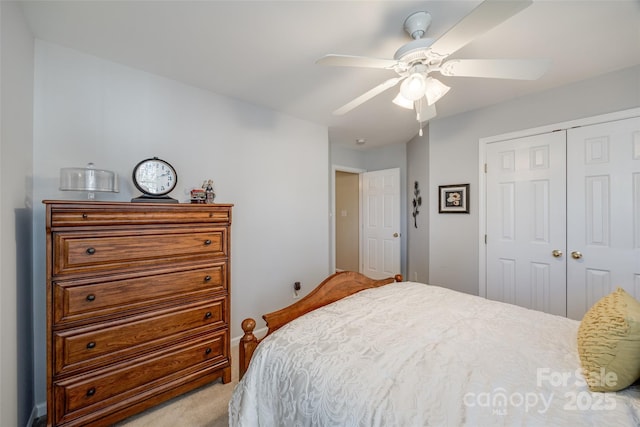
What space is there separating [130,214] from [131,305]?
1.88 feet

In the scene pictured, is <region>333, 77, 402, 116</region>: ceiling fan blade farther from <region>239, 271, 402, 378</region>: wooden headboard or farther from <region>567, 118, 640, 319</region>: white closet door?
<region>567, 118, 640, 319</region>: white closet door

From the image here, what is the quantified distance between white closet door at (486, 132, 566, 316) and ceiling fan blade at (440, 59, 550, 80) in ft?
5.08

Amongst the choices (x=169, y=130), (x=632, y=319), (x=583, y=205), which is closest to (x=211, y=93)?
(x=169, y=130)

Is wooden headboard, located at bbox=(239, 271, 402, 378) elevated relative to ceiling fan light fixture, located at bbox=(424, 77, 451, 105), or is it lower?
lower

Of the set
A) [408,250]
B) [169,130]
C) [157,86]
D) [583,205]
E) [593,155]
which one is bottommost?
[408,250]

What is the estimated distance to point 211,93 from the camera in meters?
2.54

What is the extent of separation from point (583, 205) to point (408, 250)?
2.15 m

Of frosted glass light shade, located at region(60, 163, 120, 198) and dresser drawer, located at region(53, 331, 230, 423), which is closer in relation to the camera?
dresser drawer, located at region(53, 331, 230, 423)

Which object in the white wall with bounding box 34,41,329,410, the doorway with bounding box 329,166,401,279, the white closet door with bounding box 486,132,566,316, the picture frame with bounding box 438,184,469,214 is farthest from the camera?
the doorway with bounding box 329,166,401,279

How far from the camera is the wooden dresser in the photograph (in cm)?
143

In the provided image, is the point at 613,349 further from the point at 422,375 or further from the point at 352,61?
the point at 352,61

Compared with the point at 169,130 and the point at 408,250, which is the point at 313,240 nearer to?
the point at 408,250

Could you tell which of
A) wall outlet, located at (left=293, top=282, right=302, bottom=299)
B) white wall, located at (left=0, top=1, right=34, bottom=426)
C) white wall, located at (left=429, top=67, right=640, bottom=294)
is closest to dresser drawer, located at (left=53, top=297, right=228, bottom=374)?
white wall, located at (left=0, top=1, right=34, bottom=426)

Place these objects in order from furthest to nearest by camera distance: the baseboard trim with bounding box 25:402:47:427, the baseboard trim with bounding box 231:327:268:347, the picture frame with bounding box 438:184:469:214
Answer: the picture frame with bounding box 438:184:469:214
the baseboard trim with bounding box 231:327:268:347
the baseboard trim with bounding box 25:402:47:427
